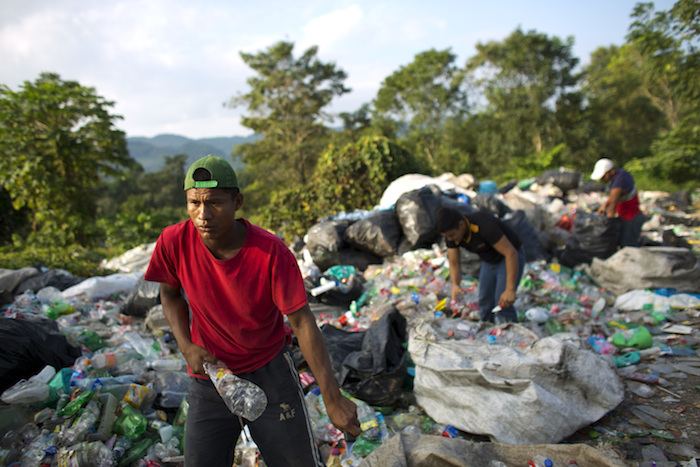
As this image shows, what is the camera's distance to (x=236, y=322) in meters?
1.34

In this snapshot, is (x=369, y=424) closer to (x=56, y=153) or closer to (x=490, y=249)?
(x=490, y=249)

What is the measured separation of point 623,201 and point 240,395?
185 inches

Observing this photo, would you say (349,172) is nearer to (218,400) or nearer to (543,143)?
(218,400)

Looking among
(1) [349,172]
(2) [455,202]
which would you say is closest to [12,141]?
(1) [349,172]

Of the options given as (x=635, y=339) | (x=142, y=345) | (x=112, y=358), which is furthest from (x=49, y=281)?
(x=635, y=339)

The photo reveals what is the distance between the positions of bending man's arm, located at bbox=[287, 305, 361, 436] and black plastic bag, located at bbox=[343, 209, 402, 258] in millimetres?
3525

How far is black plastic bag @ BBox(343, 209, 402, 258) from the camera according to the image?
4754mm

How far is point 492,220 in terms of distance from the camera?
2705 mm

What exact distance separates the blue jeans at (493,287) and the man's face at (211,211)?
220 cm

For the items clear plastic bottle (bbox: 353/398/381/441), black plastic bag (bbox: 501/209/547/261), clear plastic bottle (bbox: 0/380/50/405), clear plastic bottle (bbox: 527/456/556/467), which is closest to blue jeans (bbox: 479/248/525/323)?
clear plastic bottle (bbox: 353/398/381/441)

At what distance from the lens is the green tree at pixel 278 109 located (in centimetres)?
2045

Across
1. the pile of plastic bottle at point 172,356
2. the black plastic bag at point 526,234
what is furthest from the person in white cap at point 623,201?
the black plastic bag at point 526,234

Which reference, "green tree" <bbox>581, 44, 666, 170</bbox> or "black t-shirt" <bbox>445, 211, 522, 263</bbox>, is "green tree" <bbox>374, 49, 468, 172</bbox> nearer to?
"green tree" <bbox>581, 44, 666, 170</bbox>

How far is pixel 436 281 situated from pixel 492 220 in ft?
5.04
